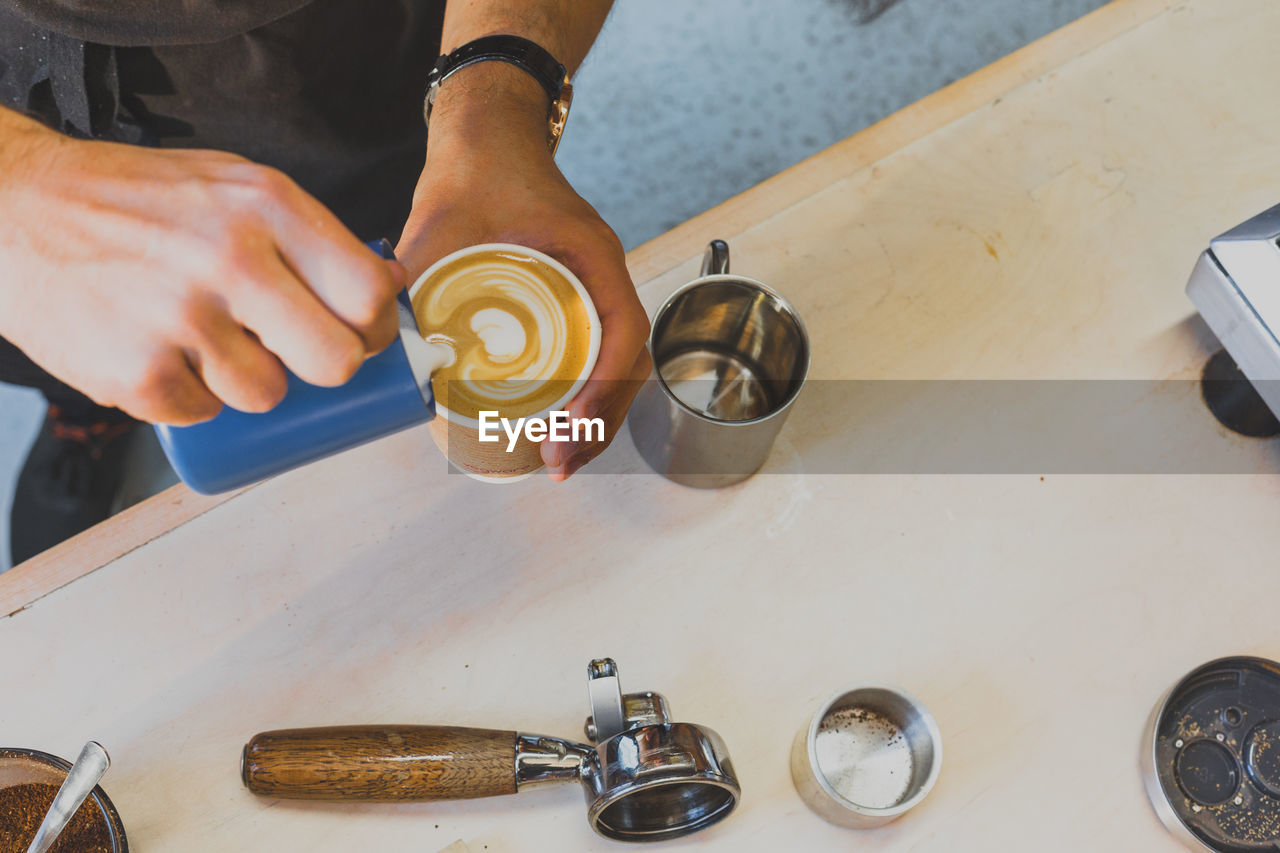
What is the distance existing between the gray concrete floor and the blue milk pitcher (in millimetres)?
1413

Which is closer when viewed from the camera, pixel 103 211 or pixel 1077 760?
pixel 103 211

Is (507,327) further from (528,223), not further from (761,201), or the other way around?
(761,201)

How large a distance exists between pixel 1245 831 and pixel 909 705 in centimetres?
32

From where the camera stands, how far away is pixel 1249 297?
2.75 ft

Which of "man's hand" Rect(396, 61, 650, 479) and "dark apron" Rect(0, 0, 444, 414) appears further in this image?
"dark apron" Rect(0, 0, 444, 414)

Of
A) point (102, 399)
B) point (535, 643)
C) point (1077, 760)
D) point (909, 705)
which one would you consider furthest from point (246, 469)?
point (1077, 760)

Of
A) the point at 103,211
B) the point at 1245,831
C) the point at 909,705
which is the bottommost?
the point at 1245,831

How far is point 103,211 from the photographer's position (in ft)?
1.80

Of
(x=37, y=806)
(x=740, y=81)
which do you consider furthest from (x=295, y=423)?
(x=740, y=81)

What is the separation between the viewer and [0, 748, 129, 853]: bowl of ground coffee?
668mm

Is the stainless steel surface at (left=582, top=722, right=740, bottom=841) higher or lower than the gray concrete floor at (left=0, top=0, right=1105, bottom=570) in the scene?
lower

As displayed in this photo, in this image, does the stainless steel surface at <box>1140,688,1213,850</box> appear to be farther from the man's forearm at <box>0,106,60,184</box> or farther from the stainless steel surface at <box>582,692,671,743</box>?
the man's forearm at <box>0,106,60,184</box>

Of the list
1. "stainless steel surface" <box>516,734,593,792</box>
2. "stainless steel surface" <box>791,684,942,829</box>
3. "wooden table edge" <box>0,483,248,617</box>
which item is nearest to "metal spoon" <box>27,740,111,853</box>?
"wooden table edge" <box>0,483,248,617</box>

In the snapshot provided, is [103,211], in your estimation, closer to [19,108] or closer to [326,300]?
[326,300]
